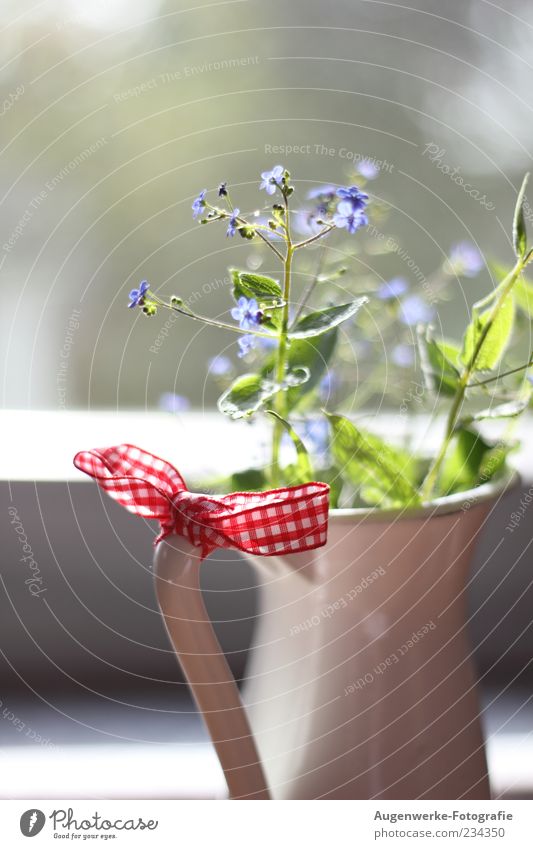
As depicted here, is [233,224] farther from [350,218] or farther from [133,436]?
[133,436]

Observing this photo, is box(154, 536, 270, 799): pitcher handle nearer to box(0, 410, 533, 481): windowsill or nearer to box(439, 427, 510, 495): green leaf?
box(439, 427, 510, 495): green leaf

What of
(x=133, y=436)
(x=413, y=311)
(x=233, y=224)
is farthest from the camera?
(x=133, y=436)

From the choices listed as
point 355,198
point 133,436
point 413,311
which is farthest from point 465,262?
point 133,436

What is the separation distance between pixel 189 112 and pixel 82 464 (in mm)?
304

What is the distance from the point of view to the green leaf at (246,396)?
0.26 m

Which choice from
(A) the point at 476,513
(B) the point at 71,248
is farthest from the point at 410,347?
(B) the point at 71,248

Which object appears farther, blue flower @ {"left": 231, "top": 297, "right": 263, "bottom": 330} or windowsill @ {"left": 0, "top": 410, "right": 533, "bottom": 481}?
windowsill @ {"left": 0, "top": 410, "right": 533, "bottom": 481}

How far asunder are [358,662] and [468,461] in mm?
89

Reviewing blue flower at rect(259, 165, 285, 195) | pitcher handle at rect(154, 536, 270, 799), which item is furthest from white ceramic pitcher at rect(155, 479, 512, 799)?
blue flower at rect(259, 165, 285, 195)

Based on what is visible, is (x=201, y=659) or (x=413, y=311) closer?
(x=201, y=659)

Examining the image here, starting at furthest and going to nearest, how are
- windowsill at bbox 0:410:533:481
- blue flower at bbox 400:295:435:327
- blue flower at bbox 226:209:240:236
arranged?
windowsill at bbox 0:410:533:481
blue flower at bbox 400:295:435:327
blue flower at bbox 226:209:240:236

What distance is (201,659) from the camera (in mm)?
268

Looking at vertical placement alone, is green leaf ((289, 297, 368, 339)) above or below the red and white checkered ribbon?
above

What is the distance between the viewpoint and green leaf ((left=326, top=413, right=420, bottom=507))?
0.31m
